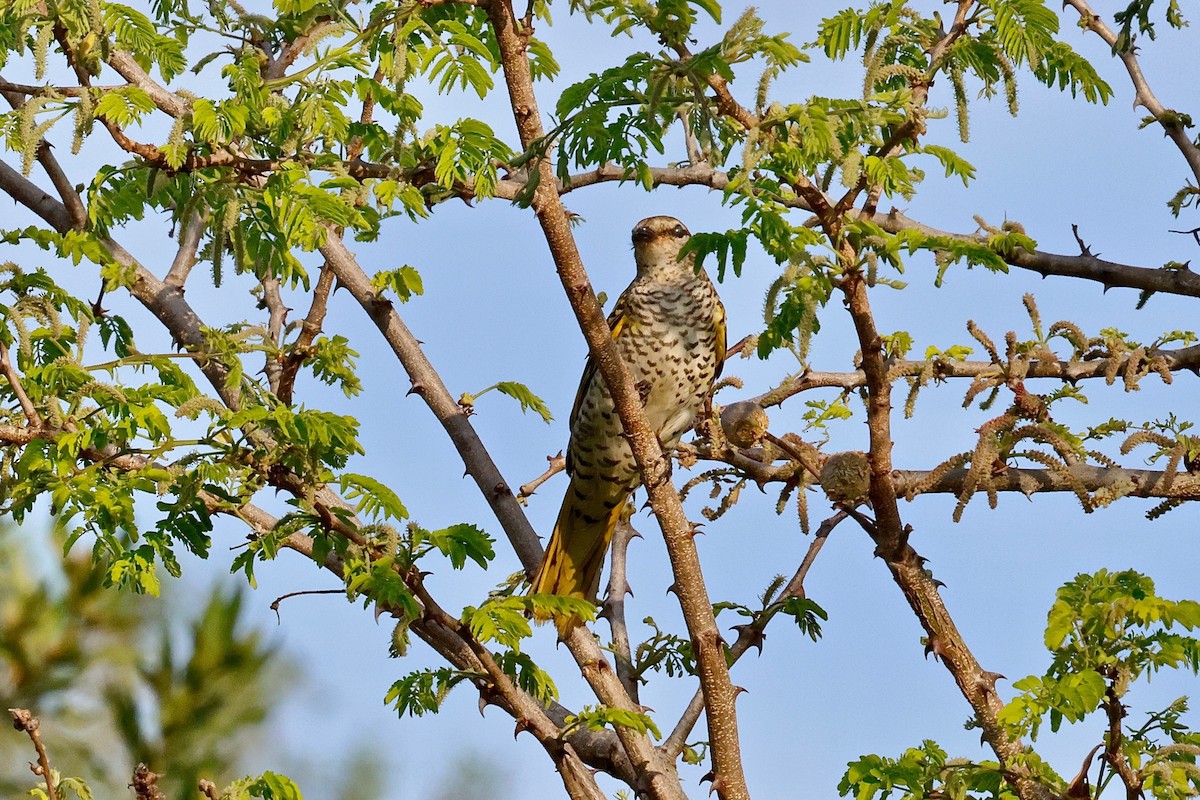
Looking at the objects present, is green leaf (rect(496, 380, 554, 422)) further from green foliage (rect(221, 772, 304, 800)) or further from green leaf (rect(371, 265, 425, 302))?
green foliage (rect(221, 772, 304, 800))

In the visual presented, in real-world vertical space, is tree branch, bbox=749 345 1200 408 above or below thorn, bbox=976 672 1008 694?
above

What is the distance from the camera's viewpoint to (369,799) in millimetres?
4586

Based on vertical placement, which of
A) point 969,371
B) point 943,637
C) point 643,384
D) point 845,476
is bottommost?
point 943,637

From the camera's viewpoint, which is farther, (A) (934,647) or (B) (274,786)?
(A) (934,647)

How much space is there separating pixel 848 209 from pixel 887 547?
49.9 inches

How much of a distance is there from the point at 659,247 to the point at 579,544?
148 centimetres

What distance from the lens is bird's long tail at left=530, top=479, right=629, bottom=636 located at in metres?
4.95

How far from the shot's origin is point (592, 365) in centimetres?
563

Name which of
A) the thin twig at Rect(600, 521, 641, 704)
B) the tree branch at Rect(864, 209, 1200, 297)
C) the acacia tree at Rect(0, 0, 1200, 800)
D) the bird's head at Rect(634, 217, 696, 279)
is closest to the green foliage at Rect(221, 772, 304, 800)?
the acacia tree at Rect(0, 0, 1200, 800)

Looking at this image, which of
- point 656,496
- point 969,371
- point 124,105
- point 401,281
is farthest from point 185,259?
point 969,371

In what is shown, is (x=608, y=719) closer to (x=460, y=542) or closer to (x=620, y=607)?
(x=460, y=542)

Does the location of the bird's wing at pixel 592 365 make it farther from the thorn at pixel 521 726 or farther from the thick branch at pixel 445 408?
the thorn at pixel 521 726

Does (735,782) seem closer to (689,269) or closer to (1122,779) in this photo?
(1122,779)

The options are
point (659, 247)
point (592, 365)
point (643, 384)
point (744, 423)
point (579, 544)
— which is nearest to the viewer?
point (744, 423)
